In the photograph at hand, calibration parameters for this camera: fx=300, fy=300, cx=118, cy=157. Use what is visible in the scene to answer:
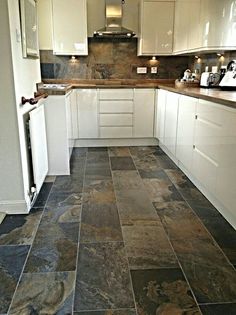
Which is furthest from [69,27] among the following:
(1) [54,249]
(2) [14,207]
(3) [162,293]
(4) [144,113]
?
(3) [162,293]

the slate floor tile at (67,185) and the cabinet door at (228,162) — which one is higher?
the cabinet door at (228,162)

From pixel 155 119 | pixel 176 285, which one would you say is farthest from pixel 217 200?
pixel 155 119

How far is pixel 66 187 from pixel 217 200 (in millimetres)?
1422

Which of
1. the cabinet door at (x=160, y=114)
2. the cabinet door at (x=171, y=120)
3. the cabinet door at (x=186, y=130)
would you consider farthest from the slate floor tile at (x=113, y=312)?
the cabinet door at (x=160, y=114)

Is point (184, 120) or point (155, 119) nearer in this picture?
point (184, 120)

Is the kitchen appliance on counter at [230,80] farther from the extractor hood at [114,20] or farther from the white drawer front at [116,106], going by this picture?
the extractor hood at [114,20]

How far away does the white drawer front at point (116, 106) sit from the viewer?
172 inches

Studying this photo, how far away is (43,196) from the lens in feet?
9.04

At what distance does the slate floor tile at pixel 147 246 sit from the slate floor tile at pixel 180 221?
0.08 metres

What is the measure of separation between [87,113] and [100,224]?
2445 mm

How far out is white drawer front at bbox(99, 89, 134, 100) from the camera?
4316mm

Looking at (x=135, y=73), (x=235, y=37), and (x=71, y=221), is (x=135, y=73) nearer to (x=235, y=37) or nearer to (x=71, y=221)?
(x=235, y=37)

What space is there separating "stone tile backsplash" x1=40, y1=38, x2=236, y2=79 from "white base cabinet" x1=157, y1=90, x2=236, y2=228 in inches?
57.8

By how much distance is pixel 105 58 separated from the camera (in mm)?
4840
